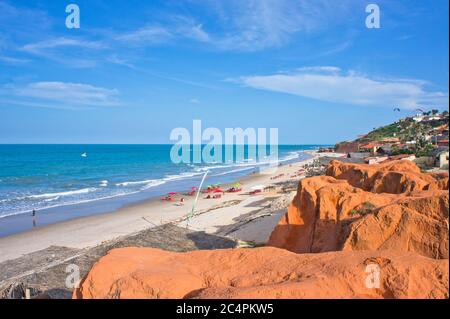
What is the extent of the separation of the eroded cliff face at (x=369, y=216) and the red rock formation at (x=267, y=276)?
336cm

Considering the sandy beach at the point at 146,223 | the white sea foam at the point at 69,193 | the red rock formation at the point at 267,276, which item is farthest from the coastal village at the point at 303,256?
the white sea foam at the point at 69,193

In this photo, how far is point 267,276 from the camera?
22.2ft

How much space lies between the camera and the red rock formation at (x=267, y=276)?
586 centimetres

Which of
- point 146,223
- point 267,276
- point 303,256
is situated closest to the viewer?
point 267,276

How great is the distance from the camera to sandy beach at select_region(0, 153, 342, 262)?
22891 mm

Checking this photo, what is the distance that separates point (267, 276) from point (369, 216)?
4.89m

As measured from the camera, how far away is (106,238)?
24984mm

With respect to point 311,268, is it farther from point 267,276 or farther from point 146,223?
point 146,223

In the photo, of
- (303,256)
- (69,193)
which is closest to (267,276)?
(303,256)

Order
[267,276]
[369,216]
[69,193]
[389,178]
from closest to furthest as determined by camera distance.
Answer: [267,276] < [369,216] < [389,178] < [69,193]

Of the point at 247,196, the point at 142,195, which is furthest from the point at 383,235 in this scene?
the point at 142,195

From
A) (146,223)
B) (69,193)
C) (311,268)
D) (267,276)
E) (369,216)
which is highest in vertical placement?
(369,216)
